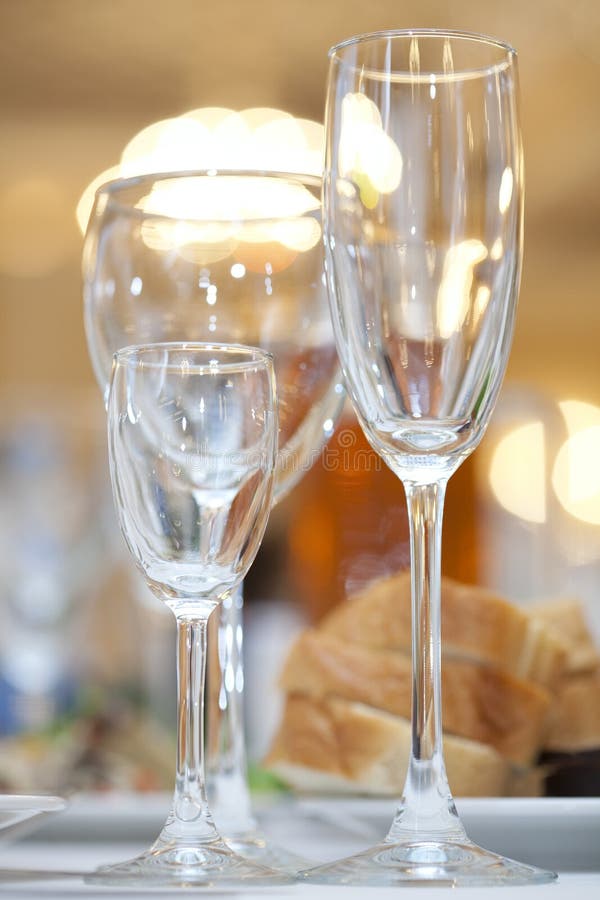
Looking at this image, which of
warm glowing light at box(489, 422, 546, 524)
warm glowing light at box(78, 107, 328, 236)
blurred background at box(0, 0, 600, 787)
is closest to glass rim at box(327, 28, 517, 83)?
warm glowing light at box(489, 422, 546, 524)

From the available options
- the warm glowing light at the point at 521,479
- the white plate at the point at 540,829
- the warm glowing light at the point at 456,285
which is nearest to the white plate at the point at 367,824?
the white plate at the point at 540,829

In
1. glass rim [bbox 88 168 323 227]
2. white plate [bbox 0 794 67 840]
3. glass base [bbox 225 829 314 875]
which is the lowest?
glass base [bbox 225 829 314 875]

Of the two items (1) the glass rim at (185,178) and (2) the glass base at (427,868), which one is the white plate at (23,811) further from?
(1) the glass rim at (185,178)

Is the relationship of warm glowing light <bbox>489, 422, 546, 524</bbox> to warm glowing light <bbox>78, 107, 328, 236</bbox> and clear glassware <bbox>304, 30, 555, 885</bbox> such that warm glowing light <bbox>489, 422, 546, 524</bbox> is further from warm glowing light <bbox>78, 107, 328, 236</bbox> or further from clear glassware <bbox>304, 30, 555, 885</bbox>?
warm glowing light <bbox>78, 107, 328, 236</bbox>

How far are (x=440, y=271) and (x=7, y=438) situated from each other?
1.97 metres

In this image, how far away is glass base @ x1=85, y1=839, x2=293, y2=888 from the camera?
0.30 meters

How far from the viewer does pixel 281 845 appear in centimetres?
43

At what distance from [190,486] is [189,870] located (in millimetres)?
99

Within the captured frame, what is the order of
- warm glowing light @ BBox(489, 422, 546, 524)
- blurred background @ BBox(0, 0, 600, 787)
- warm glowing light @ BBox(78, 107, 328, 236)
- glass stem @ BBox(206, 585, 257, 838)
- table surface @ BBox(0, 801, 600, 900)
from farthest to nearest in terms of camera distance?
1. warm glowing light @ BBox(78, 107, 328, 236)
2. blurred background @ BBox(0, 0, 600, 787)
3. warm glowing light @ BBox(489, 422, 546, 524)
4. glass stem @ BBox(206, 585, 257, 838)
5. table surface @ BBox(0, 801, 600, 900)

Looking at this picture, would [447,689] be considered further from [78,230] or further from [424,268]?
[78,230]

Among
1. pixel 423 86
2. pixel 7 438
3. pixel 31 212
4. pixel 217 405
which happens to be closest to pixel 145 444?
pixel 217 405

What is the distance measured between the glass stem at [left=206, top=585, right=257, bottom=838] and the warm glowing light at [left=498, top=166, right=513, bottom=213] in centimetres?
17

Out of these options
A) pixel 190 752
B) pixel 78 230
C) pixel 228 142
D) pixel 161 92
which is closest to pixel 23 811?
pixel 190 752

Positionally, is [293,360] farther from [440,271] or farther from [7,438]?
[7,438]
